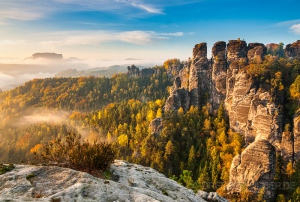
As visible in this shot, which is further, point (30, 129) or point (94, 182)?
point (30, 129)

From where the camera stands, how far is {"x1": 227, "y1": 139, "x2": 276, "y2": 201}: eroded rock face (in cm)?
6481

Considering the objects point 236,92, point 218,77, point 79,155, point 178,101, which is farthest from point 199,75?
point 79,155

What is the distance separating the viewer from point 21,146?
162 metres

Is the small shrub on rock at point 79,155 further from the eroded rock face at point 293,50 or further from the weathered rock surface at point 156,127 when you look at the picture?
the eroded rock face at point 293,50

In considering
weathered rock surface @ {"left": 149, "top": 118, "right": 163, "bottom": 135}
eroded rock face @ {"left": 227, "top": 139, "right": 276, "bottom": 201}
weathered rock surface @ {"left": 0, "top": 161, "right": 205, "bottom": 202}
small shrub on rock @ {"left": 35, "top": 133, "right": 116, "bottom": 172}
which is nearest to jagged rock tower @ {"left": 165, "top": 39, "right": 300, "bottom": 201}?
eroded rock face @ {"left": 227, "top": 139, "right": 276, "bottom": 201}

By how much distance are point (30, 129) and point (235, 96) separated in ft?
487

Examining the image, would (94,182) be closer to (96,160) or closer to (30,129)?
(96,160)

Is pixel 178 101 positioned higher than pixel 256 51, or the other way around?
pixel 256 51

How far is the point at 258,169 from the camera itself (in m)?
65.6

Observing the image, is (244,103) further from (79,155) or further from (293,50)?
(79,155)

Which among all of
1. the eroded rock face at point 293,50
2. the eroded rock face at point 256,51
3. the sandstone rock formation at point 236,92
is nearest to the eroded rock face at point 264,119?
the sandstone rock formation at point 236,92

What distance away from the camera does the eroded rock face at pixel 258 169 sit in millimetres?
64812

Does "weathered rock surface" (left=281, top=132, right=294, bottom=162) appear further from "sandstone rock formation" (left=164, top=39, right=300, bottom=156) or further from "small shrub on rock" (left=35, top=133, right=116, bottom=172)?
"small shrub on rock" (left=35, top=133, right=116, bottom=172)

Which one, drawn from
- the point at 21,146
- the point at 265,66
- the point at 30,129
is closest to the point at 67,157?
the point at 265,66
